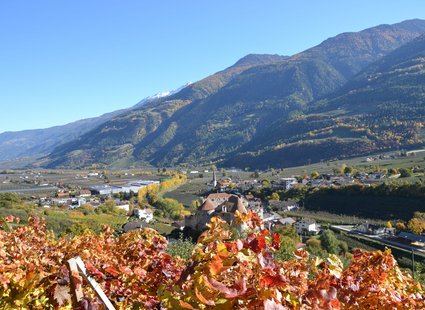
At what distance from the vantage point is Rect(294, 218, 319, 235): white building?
46175 mm

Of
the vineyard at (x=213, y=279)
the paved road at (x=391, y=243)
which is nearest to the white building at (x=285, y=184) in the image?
the paved road at (x=391, y=243)

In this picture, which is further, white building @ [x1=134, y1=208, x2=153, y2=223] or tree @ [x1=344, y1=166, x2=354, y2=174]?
tree @ [x1=344, y1=166, x2=354, y2=174]

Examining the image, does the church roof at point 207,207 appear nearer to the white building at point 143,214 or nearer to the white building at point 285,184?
the white building at point 143,214

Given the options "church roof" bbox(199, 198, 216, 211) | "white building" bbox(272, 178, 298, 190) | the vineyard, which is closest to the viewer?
the vineyard

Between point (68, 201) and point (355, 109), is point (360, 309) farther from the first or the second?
point (355, 109)

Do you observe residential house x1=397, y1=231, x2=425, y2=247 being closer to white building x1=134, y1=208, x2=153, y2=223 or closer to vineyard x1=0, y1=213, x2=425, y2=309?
white building x1=134, y1=208, x2=153, y2=223

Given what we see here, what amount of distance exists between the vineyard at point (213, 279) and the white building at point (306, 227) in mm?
43481

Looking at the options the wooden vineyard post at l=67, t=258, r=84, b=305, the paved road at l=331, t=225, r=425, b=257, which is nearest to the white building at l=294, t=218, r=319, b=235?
the paved road at l=331, t=225, r=425, b=257

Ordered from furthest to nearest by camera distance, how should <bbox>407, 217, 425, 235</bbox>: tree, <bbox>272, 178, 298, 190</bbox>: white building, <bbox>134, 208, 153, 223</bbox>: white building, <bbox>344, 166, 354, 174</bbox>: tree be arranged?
<bbox>344, 166, 354, 174</bbox>: tree → <bbox>272, 178, 298, 190</bbox>: white building → <bbox>134, 208, 153, 223</bbox>: white building → <bbox>407, 217, 425, 235</bbox>: tree

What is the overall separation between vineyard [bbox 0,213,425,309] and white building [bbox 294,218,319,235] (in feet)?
143

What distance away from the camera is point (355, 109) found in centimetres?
19025

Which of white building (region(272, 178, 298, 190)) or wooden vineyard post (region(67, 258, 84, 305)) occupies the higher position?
wooden vineyard post (region(67, 258, 84, 305))

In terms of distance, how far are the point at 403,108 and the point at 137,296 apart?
7095 inches

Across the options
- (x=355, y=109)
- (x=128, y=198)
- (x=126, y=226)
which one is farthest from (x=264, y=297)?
(x=355, y=109)
